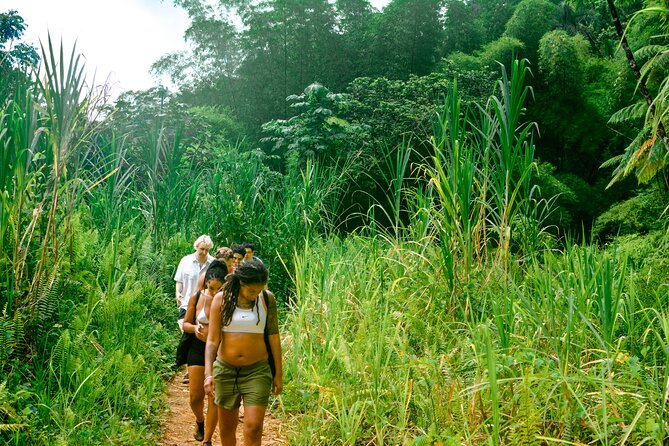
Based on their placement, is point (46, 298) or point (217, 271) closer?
point (217, 271)

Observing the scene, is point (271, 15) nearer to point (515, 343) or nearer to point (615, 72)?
point (615, 72)

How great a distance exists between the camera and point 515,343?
420cm

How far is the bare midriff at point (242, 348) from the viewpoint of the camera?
3926 millimetres

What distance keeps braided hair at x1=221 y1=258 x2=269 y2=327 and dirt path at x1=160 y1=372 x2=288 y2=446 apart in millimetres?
1390

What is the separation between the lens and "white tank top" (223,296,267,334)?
3922 millimetres

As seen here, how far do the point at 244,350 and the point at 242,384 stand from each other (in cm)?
19

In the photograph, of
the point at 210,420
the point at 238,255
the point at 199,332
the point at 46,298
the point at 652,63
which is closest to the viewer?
the point at 210,420

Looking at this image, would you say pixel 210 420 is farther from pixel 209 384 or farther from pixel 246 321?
pixel 246 321

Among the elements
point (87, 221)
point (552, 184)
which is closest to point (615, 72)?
point (552, 184)

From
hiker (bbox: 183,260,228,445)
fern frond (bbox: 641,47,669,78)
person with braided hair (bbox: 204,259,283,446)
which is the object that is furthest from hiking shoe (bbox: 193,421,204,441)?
fern frond (bbox: 641,47,669,78)

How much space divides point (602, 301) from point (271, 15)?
1032 inches

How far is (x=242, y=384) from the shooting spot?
12.9 ft

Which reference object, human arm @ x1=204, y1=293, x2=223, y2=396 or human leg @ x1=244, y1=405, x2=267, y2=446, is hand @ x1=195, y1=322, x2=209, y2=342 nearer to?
human arm @ x1=204, y1=293, x2=223, y2=396

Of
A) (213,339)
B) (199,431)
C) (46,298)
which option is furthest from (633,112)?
(213,339)
